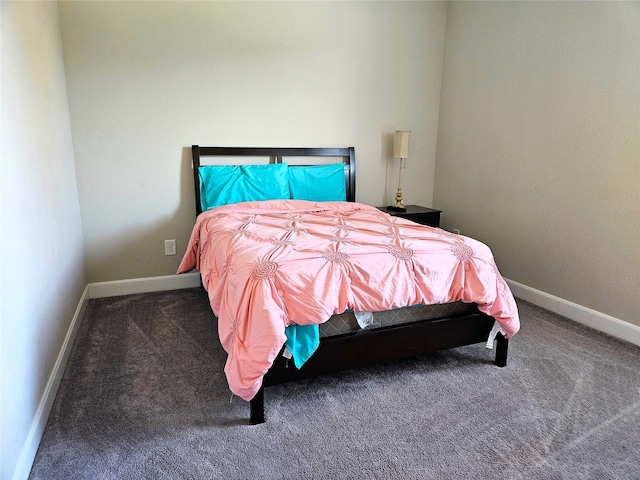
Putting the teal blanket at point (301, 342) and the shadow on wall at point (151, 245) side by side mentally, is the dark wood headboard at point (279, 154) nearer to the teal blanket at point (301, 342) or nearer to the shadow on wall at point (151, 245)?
the shadow on wall at point (151, 245)

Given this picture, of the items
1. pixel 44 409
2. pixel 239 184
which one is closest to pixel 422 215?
pixel 239 184

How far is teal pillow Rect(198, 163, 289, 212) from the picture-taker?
312cm

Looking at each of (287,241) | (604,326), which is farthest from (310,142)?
(604,326)

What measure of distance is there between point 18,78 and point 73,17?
1.40m

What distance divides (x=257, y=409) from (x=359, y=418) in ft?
1.42

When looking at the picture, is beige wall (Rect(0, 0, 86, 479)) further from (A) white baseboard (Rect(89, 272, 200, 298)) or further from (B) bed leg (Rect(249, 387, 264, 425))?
(B) bed leg (Rect(249, 387, 264, 425))

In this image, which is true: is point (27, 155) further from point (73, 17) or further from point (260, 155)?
point (260, 155)

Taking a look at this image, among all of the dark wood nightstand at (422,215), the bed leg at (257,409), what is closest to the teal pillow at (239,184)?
the dark wood nightstand at (422,215)

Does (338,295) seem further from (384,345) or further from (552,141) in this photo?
(552,141)

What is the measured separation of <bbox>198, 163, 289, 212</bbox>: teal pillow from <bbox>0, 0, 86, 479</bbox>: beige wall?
3.01ft

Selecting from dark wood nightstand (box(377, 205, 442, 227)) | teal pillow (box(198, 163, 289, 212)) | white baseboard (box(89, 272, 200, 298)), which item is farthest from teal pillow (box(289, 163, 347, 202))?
white baseboard (box(89, 272, 200, 298))

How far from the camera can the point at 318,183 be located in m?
3.43

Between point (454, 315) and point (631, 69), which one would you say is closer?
point (454, 315)

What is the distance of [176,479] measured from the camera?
138 cm
